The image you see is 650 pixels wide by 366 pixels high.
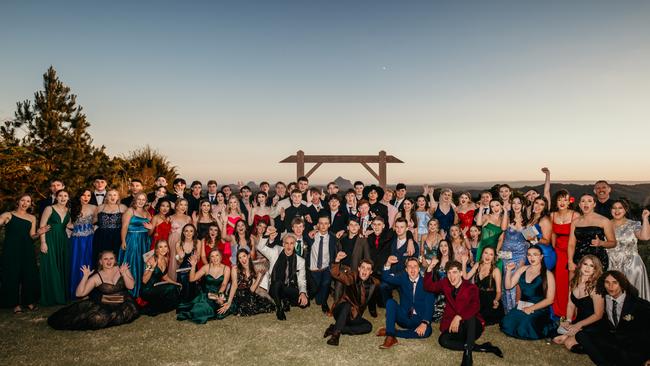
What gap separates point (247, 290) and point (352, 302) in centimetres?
204

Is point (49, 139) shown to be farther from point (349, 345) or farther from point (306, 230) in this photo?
point (349, 345)

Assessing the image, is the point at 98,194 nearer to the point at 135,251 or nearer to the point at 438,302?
the point at 135,251

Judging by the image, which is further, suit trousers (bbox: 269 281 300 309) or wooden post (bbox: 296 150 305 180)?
wooden post (bbox: 296 150 305 180)

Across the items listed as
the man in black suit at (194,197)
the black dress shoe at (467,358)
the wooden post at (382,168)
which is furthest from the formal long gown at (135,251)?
the wooden post at (382,168)

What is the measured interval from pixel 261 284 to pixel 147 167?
58.2 ft

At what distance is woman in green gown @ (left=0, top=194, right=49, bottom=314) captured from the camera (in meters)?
6.57

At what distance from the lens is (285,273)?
23.0 feet

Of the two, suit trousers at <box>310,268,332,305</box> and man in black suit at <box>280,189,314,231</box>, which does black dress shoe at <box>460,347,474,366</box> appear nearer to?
suit trousers at <box>310,268,332,305</box>

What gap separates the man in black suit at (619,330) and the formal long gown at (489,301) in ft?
4.35

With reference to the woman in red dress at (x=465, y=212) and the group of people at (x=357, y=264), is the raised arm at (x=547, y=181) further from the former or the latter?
the woman in red dress at (x=465, y=212)

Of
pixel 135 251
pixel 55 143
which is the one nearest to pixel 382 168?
pixel 135 251

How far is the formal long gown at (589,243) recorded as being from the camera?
5.84 m

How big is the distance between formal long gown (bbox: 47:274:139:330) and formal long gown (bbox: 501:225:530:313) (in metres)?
6.08

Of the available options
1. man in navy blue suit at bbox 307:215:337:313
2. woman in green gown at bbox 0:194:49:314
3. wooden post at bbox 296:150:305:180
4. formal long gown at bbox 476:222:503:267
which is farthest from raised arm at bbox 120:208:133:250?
formal long gown at bbox 476:222:503:267
